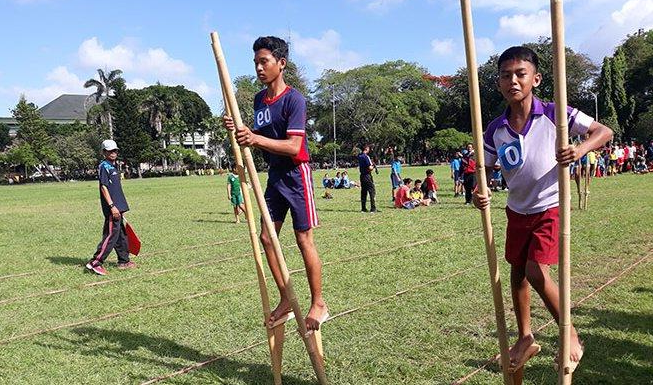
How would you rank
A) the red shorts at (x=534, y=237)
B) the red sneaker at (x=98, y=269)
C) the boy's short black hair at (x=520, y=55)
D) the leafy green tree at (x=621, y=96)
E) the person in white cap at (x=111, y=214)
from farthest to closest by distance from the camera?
the leafy green tree at (x=621, y=96)
the person in white cap at (x=111, y=214)
the red sneaker at (x=98, y=269)
the red shorts at (x=534, y=237)
the boy's short black hair at (x=520, y=55)

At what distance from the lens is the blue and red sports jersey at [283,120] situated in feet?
14.5

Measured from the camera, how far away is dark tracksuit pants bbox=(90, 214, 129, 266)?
10.1 metres

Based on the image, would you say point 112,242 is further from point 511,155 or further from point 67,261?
point 511,155

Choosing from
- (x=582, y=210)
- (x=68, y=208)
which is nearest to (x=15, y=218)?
(x=68, y=208)

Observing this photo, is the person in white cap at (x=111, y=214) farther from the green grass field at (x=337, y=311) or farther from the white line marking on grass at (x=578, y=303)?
the white line marking on grass at (x=578, y=303)

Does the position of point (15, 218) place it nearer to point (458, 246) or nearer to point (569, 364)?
point (458, 246)

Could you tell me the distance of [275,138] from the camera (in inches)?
180

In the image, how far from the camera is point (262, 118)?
15.1 ft

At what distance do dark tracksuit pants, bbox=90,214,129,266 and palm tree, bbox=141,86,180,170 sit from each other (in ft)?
282

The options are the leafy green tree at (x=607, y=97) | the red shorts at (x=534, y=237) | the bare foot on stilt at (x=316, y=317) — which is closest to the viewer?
the red shorts at (x=534, y=237)

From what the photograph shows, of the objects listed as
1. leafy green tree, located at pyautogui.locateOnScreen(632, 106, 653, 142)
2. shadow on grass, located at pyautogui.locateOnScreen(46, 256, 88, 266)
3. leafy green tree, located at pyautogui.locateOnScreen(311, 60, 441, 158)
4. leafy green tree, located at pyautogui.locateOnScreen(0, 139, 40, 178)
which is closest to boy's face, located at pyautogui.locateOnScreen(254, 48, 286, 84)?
shadow on grass, located at pyautogui.locateOnScreen(46, 256, 88, 266)

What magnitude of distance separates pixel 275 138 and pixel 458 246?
276 inches

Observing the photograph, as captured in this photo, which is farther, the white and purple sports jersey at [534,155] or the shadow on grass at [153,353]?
the shadow on grass at [153,353]

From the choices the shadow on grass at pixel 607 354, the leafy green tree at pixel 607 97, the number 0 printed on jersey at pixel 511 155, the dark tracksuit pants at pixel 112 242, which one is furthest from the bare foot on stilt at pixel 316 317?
the leafy green tree at pixel 607 97
